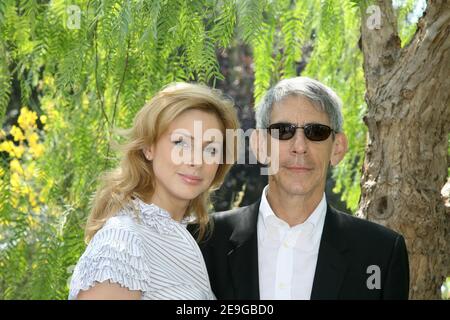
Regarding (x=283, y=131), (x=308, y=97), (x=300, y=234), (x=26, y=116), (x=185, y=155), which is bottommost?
(x=300, y=234)

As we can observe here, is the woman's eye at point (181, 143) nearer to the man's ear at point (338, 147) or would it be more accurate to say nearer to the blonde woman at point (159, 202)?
the blonde woman at point (159, 202)

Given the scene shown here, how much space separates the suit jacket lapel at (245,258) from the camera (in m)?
2.79

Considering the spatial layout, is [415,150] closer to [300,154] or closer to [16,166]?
[300,154]

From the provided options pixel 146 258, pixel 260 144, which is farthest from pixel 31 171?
pixel 146 258

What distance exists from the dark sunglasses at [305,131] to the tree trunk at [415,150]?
665mm

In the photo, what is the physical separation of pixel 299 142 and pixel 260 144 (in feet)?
0.55

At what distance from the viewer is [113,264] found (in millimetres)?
2350

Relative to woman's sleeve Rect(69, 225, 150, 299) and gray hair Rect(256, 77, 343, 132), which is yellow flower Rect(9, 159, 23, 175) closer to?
gray hair Rect(256, 77, 343, 132)

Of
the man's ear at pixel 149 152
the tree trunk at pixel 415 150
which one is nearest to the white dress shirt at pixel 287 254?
the man's ear at pixel 149 152

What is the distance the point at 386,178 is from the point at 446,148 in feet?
0.98

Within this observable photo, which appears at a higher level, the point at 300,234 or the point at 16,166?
the point at 16,166

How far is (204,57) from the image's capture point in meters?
2.83

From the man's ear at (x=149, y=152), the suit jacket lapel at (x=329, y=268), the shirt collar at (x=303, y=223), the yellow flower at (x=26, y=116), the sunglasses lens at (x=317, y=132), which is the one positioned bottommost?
the suit jacket lapel at (x=329, y=268)
